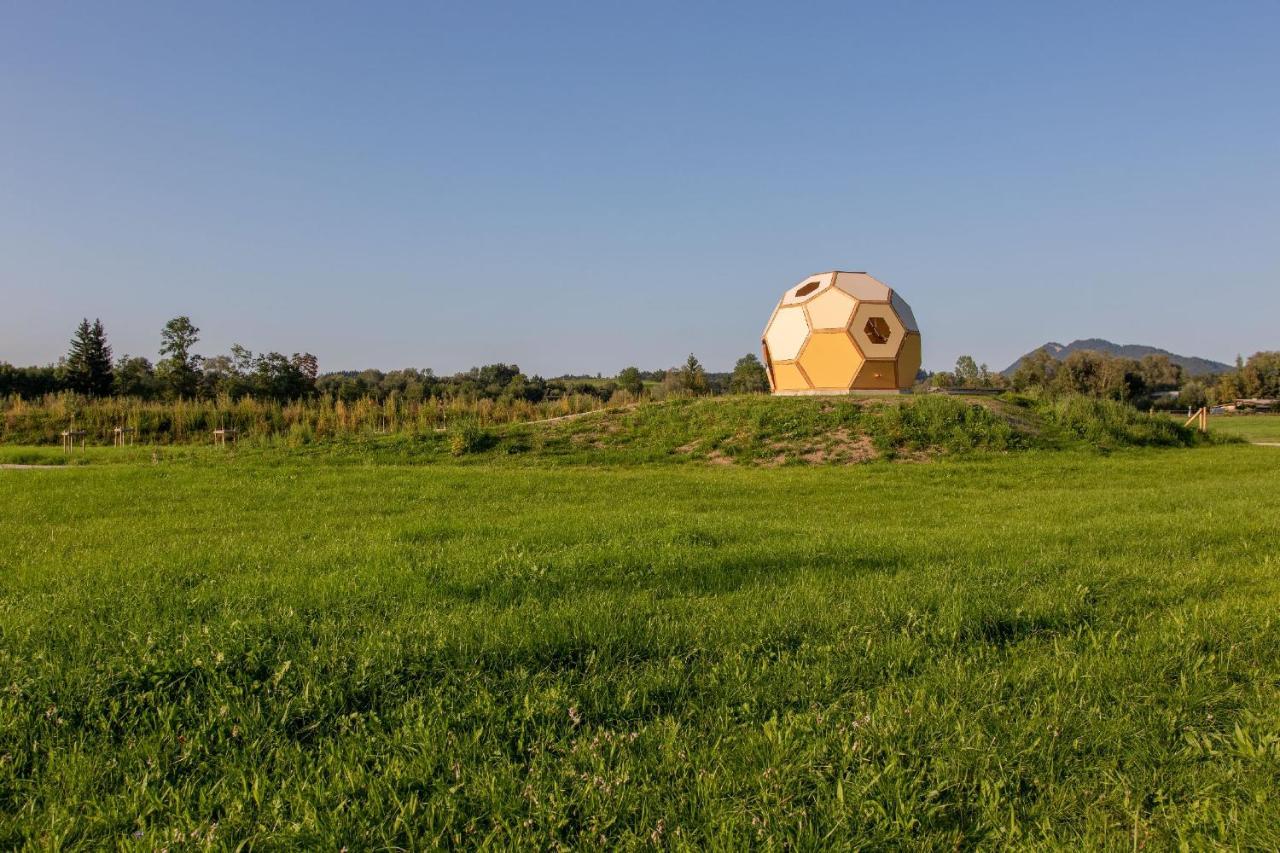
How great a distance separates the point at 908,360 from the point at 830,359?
114 inches

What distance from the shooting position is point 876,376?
21906 mm

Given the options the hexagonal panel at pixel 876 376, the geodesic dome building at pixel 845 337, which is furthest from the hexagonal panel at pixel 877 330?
the hexagonal panel at pixel 876 376

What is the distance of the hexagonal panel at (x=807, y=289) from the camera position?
22297 millimetres

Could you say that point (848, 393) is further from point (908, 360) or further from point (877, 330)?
point (908, 360)

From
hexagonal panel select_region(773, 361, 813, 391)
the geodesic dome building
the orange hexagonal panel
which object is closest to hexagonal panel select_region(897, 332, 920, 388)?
the geodesic dome building

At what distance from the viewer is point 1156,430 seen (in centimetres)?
1914

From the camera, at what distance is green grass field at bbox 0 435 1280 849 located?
2.17 metres

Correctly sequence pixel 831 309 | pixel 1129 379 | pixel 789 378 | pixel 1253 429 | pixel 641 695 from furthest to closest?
pixel 1129 379
pixel 1253 429
pixel 789 378
pixel 831 309
pixel 641 695

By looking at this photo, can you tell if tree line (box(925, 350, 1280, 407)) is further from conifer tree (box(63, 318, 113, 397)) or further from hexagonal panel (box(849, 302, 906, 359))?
conifer tree (box(63, 318, 113, 397))

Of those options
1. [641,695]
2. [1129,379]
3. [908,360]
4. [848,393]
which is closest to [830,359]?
[848,393]

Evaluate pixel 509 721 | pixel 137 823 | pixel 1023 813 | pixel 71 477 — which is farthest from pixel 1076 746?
pixel 71 477

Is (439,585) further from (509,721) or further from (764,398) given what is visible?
(764,398)

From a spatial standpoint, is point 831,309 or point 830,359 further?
point 830,359

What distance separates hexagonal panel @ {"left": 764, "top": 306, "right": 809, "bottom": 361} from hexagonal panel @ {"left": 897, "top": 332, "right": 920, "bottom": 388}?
307 centimetres
